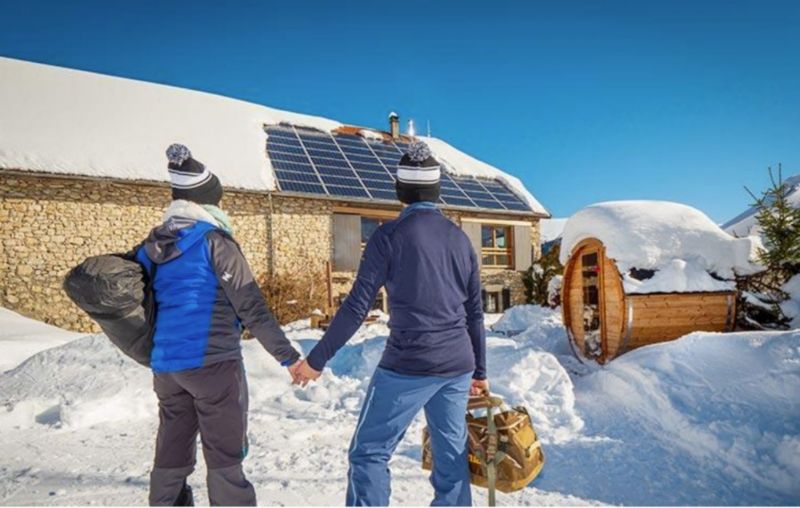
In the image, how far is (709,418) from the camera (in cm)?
379

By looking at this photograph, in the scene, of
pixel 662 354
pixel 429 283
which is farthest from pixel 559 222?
pixel 429 283

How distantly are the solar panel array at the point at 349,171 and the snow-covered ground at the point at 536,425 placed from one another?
894cm

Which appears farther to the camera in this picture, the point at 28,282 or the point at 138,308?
the point at 28,282

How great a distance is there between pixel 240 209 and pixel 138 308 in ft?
38.1

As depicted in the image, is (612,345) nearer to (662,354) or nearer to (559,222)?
(662,354)

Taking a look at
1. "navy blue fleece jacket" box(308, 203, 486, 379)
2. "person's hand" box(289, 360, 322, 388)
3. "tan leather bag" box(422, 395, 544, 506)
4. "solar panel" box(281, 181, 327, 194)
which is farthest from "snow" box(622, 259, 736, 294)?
"solar panel" box(281, 181, 327, 194)

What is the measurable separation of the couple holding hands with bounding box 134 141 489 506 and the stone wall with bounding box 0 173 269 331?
10.6m

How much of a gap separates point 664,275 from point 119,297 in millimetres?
6270

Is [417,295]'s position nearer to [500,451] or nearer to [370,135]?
[500,451]

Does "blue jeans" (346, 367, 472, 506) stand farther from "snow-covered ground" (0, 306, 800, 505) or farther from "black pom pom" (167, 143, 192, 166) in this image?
"black pom pom" (167, 143, 192, 166)

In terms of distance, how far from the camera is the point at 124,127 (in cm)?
1391

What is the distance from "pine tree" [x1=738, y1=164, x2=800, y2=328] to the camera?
5.72m

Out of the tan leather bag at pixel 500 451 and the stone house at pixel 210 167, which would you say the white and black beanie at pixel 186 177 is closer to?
the tan leather bag at pixel 500 451

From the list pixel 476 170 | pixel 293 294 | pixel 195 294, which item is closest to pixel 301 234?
pixel 293 294
